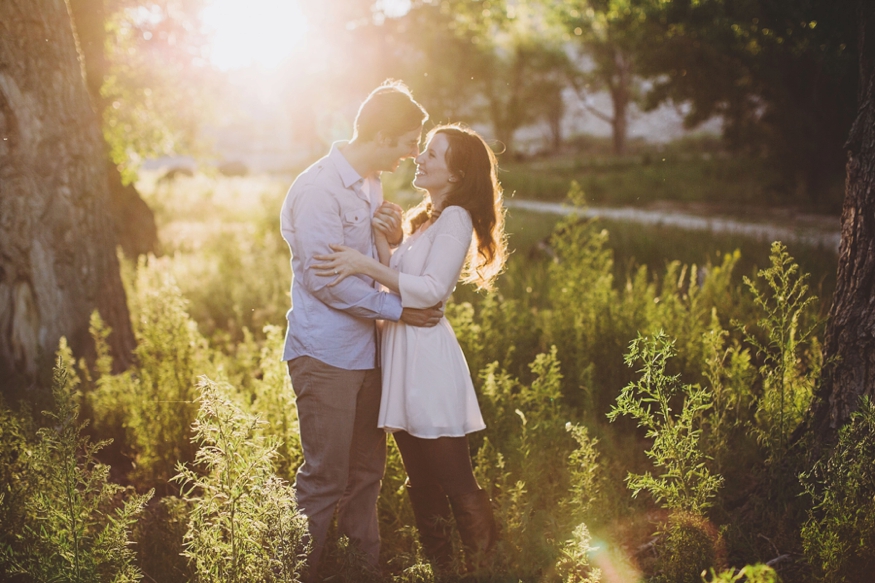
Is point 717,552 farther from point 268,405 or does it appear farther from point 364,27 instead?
point 364,27

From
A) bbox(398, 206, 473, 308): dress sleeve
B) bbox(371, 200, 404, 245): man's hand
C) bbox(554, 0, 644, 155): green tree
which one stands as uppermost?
bbox(554, 0, 644, 155): green tree

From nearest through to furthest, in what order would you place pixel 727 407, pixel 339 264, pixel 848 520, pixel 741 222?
1. pixel 848 520
2. pixel 339 264
3. pixel 727 407
4. pixel 741 222

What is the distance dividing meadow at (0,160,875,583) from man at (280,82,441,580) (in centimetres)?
36

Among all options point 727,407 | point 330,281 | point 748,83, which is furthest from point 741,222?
point 330,281

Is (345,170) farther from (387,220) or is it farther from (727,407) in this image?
(727,407)

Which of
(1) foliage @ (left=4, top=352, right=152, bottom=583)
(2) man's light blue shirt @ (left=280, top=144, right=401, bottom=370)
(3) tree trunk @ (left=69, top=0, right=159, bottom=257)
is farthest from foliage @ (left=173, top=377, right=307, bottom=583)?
(3) tree trunk @ (left=69, top=0, right=159, bottom=257)

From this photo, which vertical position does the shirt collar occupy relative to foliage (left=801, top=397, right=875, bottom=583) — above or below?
above

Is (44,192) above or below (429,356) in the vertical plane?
above

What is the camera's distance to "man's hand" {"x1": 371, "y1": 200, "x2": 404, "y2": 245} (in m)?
3.42

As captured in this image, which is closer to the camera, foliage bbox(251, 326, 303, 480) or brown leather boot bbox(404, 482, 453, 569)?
brown leather boot bbox(404, 482, 453, 569)

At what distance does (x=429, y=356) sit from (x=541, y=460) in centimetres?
112

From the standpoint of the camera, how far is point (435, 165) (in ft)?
11.1

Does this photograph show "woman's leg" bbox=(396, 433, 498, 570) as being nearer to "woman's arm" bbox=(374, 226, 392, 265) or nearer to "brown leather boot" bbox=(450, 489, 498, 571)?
"brown leather boot" bbox=(450, 489, 498, 571)

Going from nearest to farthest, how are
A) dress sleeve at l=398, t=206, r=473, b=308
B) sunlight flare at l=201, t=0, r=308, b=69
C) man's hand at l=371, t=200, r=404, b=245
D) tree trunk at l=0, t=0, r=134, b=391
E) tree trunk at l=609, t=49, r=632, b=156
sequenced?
dress sleeve at l=398, t=206, r=473, b=308 < man's hand at l=371, t=200, r=404, b=245 < tree trunk at l=0, t=0, r=134, b=391 < sunlight flare at l=201, t=0, r=308, b=69 < tree trunk at l=609, t=49, r=632, b=156
